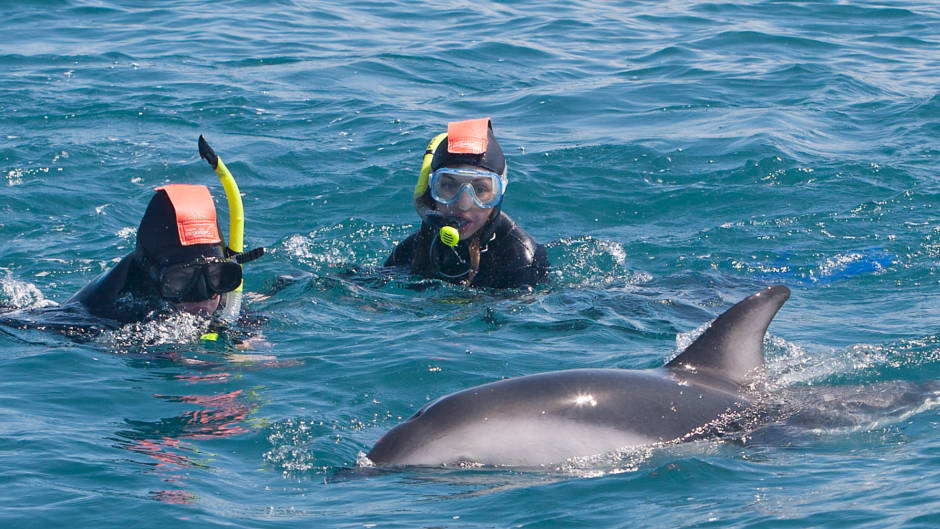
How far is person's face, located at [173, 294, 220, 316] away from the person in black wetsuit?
6.83 feet

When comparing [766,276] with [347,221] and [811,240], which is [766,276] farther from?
[347,221]

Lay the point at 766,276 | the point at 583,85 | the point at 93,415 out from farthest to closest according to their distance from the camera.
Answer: the point at 583,85 → the point at 766,276 → the point at 93,415

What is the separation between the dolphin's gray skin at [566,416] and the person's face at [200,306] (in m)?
2.89

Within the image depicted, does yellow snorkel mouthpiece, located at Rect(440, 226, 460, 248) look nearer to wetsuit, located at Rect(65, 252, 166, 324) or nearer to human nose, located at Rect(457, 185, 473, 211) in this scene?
human nose, located at Rect(457, 185, 473, 211)

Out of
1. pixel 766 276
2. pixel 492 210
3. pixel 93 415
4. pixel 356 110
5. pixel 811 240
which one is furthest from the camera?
pixel 356 110

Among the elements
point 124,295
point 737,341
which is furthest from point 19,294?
point 737,341

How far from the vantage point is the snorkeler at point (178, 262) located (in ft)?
25.8

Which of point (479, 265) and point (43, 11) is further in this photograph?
point (43, 11)

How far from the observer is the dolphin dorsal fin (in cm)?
599

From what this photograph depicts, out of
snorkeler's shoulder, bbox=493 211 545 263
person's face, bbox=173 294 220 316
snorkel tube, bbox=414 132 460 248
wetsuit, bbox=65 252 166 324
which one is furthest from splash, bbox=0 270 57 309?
snorkeler's shoulder, bbox=493 211 545 263

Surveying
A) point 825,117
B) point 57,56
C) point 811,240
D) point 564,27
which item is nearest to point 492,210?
point 811,240

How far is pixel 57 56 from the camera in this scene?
59.1ft

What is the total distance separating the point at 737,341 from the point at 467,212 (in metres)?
3.95

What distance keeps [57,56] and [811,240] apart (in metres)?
12.1
